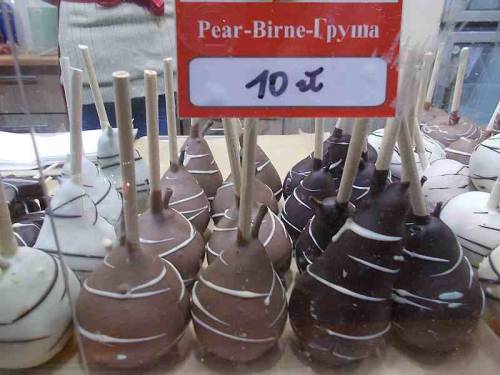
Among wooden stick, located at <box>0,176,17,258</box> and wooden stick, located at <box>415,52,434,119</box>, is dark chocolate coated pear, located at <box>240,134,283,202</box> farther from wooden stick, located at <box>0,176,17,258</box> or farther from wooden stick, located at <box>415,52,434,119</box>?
wooden stick, located at <box>0,176,17,258</box>

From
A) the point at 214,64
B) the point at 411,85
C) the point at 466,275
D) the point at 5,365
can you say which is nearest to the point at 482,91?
the point at 466,275

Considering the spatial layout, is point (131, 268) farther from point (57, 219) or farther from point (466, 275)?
point (466, 275)

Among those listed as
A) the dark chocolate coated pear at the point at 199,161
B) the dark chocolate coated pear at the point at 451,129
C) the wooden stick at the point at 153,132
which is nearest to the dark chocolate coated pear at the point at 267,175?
the dark chocolate coated pear at the point at 199,161

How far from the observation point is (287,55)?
328mm

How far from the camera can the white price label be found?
1.08 ft

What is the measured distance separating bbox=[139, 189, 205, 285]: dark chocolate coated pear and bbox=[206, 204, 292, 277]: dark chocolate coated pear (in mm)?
24

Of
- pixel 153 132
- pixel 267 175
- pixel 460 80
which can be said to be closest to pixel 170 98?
pixel 153 132

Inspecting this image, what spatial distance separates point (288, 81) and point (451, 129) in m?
0.84

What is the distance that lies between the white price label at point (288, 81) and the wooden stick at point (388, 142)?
0.08 meters

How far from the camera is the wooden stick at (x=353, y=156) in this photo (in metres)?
0.45

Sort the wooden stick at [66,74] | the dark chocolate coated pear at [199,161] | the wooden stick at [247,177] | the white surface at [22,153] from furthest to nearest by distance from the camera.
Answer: the white surface at [22,153] → the dark chocolate coated pear at [199,161] → the wooden stick at [66,74] → the wooden stick at [247,177]

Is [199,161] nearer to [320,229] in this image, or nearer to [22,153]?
[320,229]

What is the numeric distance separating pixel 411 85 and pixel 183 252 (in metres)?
0.33

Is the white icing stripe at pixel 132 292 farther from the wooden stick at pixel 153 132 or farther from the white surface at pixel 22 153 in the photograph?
the white surface at pixel 22 153
